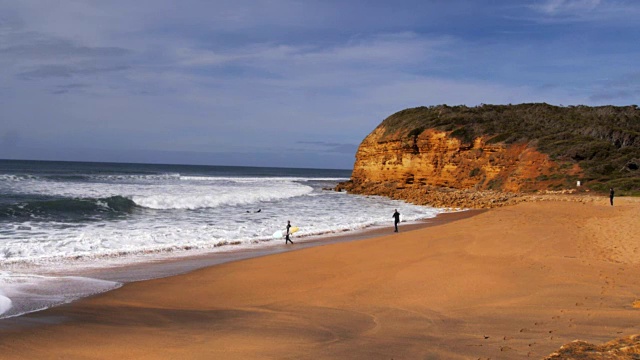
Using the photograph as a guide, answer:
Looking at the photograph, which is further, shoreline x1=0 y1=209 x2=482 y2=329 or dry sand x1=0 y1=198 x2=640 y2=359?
shoreline x1=0 y1=209 x2=482 y2=329

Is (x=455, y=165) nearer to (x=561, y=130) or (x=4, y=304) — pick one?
(x=561, y=130)

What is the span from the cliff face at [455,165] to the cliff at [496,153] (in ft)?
0.26

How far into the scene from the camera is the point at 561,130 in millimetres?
44781

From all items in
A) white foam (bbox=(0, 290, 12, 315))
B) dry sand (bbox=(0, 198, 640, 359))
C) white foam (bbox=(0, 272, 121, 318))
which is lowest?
white foam (bbox=(0, 272, 121, 318))

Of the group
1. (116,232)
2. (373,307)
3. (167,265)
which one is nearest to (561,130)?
(116,232)

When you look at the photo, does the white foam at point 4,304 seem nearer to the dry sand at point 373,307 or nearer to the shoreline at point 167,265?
the shoreline at point 167,265

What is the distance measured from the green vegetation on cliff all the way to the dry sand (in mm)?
26229

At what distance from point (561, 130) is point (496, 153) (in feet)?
28.0

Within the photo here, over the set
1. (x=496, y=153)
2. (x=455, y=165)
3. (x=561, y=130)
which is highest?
(x=561, y=130)

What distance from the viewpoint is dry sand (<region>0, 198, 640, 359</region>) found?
5793 millimetres

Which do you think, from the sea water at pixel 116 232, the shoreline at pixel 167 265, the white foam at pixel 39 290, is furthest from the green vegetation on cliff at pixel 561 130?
the white foam at pixel 39 290

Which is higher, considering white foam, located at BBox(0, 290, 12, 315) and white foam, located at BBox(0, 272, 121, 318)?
white foam, located at BBox(0, 290, 12, 315)

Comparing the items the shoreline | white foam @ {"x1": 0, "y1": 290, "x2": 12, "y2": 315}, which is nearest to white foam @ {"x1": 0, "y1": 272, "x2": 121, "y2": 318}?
white foam @ {"x1": 0, "y1": 290, "x2": 12, "y2": 315}

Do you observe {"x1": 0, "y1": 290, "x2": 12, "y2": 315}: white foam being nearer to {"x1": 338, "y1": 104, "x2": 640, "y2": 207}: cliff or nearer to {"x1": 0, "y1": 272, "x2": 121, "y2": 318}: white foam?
{"x1": 0, "y1": 272, "x2": 121, "y2": 318}: white foam
